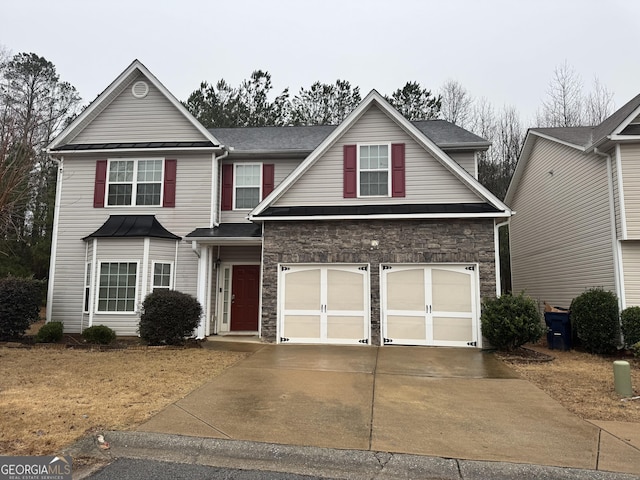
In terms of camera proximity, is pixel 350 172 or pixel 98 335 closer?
pixel 98 335

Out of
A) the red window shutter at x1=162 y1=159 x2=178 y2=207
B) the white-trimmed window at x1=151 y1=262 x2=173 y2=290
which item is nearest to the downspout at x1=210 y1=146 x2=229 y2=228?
the red window shutter at x1=162 y1=159 x2=178 y2=207

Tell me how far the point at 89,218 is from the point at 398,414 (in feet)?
38.4

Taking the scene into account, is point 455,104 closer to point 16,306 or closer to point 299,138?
point 299,138

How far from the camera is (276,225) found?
11.4 metres

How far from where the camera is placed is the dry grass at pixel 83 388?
4.77m

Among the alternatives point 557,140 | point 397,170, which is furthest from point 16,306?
point 557,140

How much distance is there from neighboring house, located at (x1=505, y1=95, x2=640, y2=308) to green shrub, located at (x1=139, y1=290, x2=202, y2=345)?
1108 cm

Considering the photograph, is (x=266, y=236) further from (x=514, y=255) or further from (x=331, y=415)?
(x=514, y=255)

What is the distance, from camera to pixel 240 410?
557 cm

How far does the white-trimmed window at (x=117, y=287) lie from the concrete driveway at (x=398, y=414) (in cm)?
549

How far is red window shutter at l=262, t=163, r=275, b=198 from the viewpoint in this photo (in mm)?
13469

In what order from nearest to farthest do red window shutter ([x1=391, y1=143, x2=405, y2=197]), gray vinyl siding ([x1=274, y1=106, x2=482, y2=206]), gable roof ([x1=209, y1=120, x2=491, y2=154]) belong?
gray vinyl siding ([x1=274, y1=106, x2=482, y2=206])
red window shutter ([x1=391, y1=143, x2=405, y2=197])
gable roof ([x1=209, y1=120, x2=491, y2=154])

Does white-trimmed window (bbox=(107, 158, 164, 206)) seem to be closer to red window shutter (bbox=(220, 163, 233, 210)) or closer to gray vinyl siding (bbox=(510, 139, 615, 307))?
red window shutter (bbox=(220, 163, 233, 210))

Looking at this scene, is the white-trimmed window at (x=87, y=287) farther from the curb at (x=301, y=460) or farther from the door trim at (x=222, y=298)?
the curb at (x=301, y=460)
